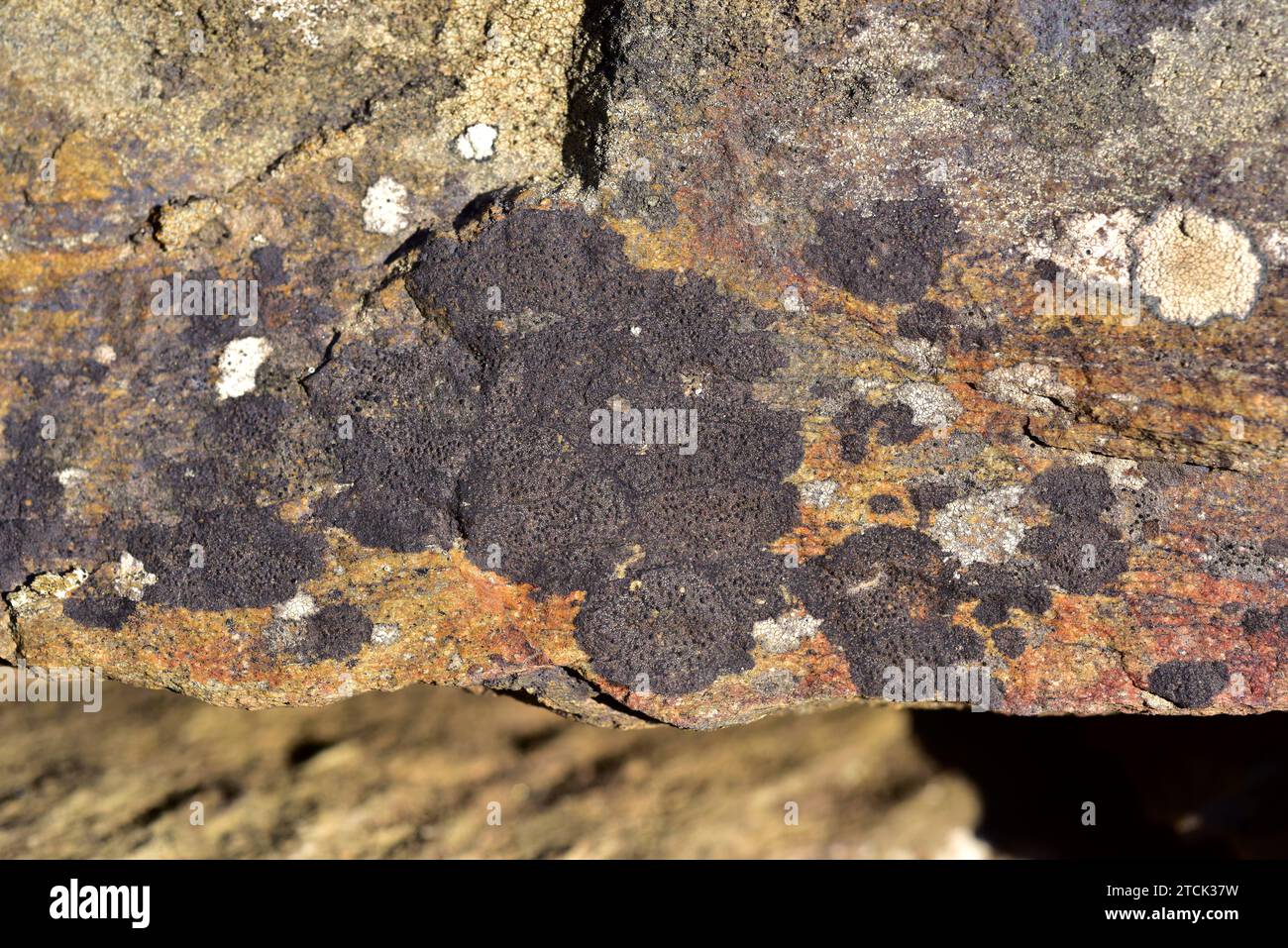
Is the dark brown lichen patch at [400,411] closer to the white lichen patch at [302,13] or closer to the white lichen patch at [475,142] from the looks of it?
the white lichen patch at [475,142]

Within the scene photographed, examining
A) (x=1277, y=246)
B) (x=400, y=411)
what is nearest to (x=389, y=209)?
(x=400, y=411)

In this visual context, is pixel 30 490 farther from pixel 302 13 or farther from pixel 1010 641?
pixel 1010 641

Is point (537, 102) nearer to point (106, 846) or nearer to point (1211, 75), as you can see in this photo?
point (1211, 75)

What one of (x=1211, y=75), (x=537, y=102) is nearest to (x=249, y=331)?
(x=537, y=102)

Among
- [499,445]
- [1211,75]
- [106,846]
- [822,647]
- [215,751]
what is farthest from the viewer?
[215,751]

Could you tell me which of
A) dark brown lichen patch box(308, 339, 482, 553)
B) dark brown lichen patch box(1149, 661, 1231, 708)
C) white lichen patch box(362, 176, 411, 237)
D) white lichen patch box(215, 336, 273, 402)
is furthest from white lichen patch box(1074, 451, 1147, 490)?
Answer: white lichen patch box(215, 336, 273, 402)
